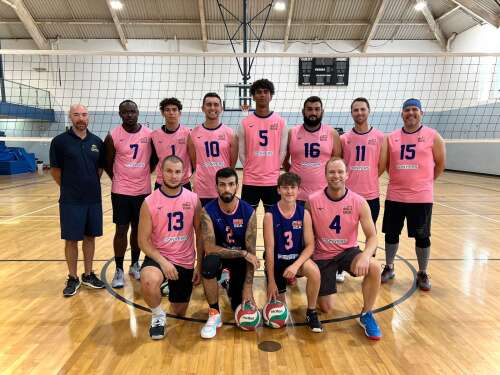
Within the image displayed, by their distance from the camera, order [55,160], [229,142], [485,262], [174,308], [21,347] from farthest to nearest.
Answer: [485,262], [229,142], [55,160], [174,308], [21,347]

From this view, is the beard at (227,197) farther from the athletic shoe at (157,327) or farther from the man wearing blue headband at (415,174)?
the man wearing blue headband at (415,174)

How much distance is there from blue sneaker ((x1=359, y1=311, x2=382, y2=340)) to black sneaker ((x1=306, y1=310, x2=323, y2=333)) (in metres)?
0.34

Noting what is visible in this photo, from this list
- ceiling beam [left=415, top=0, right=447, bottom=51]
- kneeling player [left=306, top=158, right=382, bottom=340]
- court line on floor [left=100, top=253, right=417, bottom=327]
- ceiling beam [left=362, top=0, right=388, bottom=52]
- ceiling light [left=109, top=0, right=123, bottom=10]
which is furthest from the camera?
ceiling beam [left=415, top=0, right=447, bottom=51]

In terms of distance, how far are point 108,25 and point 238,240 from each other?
17150 millimetres

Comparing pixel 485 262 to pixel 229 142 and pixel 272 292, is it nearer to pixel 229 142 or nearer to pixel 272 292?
pixel 272 292

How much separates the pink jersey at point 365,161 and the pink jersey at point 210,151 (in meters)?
1.29

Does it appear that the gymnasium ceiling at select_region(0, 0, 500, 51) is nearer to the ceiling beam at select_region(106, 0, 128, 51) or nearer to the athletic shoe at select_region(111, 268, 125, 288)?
the ceiling beam at select_region(106, 0, 128, 51)

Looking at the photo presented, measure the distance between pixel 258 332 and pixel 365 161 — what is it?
6.63 feet

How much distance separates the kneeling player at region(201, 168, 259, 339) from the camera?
117 inches

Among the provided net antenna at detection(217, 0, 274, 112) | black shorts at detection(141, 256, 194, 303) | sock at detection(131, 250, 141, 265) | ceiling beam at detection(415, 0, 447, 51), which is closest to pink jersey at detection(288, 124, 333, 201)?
black shorts at detection(141, 256, 194, 303)

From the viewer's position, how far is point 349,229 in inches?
124

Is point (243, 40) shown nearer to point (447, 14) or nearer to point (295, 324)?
point (447, 14)

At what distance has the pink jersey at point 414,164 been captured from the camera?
12.4 ft

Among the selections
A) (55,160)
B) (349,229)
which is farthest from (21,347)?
(349,229)
